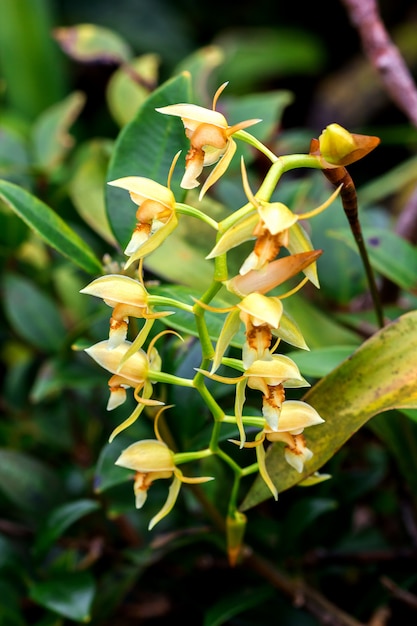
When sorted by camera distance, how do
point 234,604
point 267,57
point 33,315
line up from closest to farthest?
point 234,604 < point 33,315 < point 267,57

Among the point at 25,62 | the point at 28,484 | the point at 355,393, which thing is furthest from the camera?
the point at 25,62

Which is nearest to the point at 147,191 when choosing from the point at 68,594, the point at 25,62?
the point at 68,594

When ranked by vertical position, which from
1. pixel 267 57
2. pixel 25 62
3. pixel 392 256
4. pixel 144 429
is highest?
pixel 392 256

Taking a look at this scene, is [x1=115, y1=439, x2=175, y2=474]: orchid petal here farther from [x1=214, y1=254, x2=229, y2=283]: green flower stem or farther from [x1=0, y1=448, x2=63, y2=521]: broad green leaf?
[x1=0, y1=448, x2=63, y2=521]: broad green leaf

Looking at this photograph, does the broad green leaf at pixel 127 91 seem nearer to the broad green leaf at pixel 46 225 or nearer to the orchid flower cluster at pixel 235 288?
the broad green leaf at pixel 46 225

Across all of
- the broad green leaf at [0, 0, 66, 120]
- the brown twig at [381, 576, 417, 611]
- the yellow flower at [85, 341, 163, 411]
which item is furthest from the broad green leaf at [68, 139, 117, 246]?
the broad green leaf at [0, 0, 66, 120]

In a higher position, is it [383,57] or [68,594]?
[383,57]

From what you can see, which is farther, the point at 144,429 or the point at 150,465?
the point at 144,429

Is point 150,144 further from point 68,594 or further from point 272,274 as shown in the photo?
point 68,594
